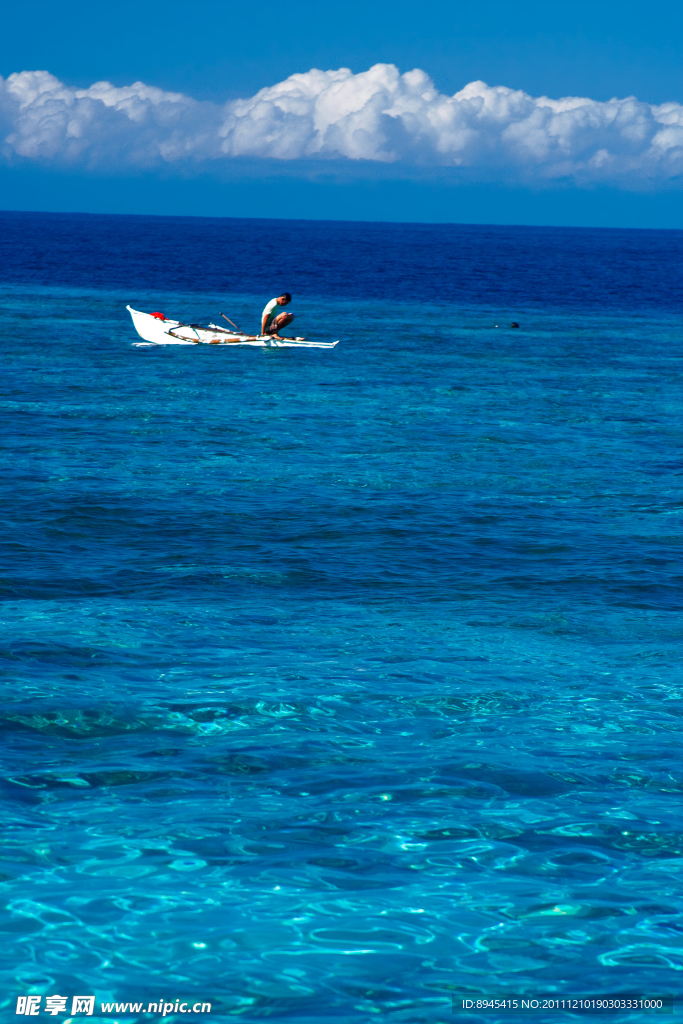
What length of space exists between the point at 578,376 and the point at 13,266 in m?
56.9

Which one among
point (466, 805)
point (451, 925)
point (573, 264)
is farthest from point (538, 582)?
point (573, 264)

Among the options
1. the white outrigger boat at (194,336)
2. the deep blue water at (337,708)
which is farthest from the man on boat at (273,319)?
the deep blue water at (337,708)

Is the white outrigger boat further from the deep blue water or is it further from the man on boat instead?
the deep blue water

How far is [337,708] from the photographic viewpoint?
1176 cm

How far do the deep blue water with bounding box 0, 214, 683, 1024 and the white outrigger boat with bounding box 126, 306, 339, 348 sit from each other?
12.2 meters

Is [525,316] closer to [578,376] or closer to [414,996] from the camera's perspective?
[578,376]

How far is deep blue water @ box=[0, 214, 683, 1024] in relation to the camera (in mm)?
7941

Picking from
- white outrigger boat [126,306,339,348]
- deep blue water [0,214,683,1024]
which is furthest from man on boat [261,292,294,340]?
deep blue water [0,214,683,1024]

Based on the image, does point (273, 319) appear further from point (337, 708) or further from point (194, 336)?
point (337, 708)

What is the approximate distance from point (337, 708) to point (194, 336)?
105ft

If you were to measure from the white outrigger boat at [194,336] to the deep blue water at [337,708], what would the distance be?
12210 mm

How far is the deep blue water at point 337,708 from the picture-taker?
7.94 m

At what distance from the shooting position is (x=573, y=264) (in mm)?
122062

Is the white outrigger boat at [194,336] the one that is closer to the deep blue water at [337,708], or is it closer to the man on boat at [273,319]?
the man on boat at [273,319]
